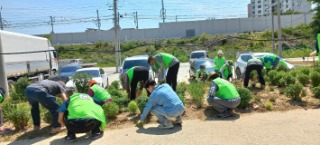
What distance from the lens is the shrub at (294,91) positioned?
305 inches

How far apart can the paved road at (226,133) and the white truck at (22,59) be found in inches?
242

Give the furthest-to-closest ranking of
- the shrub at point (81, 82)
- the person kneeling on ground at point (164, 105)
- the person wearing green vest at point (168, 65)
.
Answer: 1. the shrub at point (81, 82)
2. the person wearing green vest at point (168, 65)
3. the person kneeling on ground at point (164, 105)

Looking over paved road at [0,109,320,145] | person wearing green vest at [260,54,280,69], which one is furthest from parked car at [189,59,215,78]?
paved road at [0,109,320,145]

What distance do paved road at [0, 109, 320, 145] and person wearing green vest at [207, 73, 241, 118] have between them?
11.1 inches

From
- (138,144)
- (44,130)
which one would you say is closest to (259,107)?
(138,144)

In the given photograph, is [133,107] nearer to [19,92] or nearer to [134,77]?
[134,77]

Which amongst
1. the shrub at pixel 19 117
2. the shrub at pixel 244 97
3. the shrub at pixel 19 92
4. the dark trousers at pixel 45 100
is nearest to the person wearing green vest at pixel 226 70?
the shrub at pixel 244 97

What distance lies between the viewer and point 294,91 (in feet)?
25.5

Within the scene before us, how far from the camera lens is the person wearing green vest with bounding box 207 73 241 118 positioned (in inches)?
268

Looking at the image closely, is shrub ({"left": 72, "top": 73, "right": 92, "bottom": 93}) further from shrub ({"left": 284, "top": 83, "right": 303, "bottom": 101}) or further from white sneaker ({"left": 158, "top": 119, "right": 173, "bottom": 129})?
shrub ({"left": 284, "top": 83, "right": 303, "bottom": 101})

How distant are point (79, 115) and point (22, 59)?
1293 centimetres

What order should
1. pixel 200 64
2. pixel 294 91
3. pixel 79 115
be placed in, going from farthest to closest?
1. pixel 200 64
2. pixel 294 91
3. pixel 79 115

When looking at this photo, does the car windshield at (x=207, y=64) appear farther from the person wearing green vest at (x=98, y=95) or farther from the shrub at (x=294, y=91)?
A: the person wearing green vest at (x=98, y=95)

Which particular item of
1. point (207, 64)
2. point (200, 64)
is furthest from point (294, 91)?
point (200, 64)
